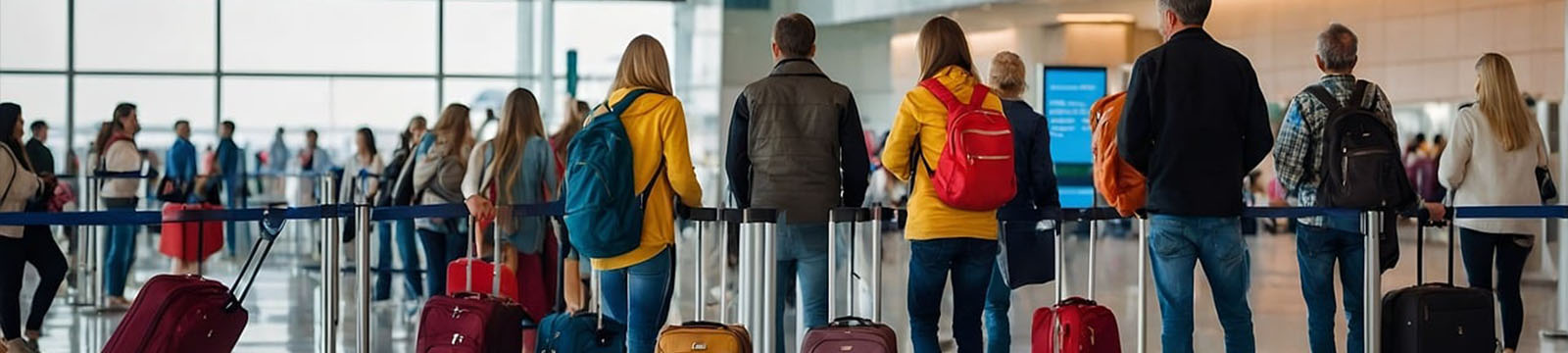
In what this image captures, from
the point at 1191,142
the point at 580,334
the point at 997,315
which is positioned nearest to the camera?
the point at 1191,142

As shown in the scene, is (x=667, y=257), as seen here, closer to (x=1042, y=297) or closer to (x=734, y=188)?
(x=734, y=188)

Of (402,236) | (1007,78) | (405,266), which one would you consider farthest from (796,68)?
(405,266)

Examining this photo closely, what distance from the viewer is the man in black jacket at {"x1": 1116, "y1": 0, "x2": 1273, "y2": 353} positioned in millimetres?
5469

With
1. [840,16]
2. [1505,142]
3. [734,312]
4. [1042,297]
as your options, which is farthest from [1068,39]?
[1505,142]

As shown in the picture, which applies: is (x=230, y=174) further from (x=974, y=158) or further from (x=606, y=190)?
(x=974, y=158)

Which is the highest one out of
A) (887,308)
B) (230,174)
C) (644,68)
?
(644,68)

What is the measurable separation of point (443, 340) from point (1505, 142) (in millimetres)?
4556

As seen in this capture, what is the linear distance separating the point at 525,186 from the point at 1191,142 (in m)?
3.76

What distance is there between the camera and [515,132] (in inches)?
331

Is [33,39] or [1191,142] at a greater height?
[33,39]

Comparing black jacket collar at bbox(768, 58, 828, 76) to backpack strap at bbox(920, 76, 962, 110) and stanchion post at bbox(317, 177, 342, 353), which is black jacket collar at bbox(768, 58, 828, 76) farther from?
Result: stanchion post at bbox(317, 177, 342, 353)

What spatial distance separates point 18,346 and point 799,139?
3931 millimetres

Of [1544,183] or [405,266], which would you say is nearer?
[1544,183]

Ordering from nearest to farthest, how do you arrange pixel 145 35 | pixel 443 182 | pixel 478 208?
pixel 478 208 < pixel 443 182 < pixel 145 35
